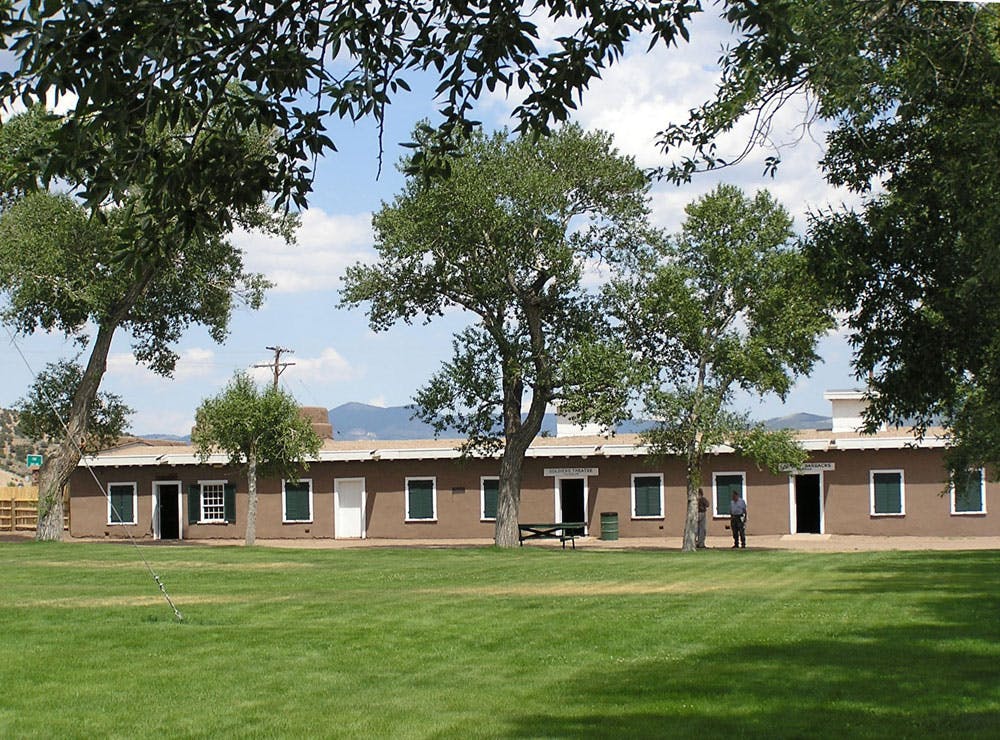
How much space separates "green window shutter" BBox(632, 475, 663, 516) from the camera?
4503 cm

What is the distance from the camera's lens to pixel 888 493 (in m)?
42.8

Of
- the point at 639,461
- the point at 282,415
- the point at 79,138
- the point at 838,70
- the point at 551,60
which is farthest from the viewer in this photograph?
the point at 639,461

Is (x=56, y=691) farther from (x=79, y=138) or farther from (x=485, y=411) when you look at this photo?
(x=485, y=411)

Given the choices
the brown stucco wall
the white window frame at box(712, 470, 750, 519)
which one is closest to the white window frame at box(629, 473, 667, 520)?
the brown stucco wall

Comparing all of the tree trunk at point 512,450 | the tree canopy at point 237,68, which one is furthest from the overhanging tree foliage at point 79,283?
the tree canopy at point 237,68

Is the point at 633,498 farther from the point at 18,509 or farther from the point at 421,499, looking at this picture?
the point at 18,509

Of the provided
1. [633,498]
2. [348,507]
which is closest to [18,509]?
[348,507]

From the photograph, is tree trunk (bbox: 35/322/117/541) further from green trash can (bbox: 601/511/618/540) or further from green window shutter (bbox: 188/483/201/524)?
green trash can (bbox: 601/511/618/540)

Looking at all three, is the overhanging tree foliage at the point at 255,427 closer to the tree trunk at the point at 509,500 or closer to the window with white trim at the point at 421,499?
the tree trunk at the point at 509,500

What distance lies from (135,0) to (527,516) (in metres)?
41.1

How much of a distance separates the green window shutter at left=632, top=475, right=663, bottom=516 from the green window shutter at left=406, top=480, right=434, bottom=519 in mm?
7196

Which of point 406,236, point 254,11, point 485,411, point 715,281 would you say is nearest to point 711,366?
point 715,281

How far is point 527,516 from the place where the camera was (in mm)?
46656

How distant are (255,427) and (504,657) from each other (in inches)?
1067
